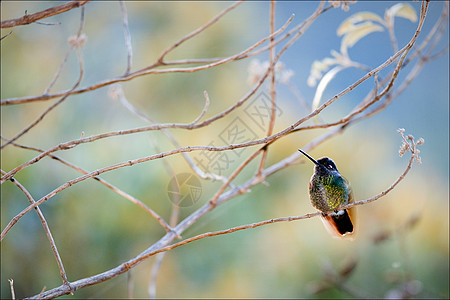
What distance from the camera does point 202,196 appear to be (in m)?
1.39

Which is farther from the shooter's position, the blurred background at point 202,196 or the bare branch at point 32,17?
the blurred background at point 202,196

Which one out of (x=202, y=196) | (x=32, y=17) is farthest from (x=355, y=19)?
(x=202, y=196)

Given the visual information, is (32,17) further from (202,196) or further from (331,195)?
(202,196)

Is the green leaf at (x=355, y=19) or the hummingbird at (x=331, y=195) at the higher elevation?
the green leaf at (x=355, y=19)

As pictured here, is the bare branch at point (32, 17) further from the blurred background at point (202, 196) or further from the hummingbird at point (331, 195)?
the blurred background at point (202, 196)

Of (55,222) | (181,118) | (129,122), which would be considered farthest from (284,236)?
(55,222)

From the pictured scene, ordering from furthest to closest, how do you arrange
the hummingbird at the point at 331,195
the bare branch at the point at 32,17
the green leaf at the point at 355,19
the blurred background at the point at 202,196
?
1. the blurred background at the point at 202,196
2. the green leaf at the point at 355,19
3. the hummingbird at the point at 331,195
4. the bare branch at the point at 32,17

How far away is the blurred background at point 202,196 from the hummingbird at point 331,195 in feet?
2.69

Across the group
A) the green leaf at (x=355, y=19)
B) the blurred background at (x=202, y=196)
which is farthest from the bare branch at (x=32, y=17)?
the blurred background at (x=202, y=196)

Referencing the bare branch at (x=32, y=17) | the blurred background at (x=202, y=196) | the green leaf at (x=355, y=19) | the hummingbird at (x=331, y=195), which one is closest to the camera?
the bare branch at (x=32, y=17)

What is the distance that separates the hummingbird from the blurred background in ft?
2.69

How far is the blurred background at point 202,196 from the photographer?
4.68 ft

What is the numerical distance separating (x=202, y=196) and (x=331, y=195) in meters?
0.89

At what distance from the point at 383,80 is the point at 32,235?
124 cm
